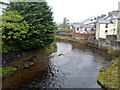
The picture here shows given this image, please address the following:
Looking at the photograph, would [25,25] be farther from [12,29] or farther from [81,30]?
[81,30]

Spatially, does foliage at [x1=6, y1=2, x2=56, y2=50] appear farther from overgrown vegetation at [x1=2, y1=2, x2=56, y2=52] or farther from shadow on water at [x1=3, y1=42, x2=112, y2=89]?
shadow on water at [x1=3, y1=42, x2=112, y2=89]

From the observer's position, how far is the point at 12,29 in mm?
13398

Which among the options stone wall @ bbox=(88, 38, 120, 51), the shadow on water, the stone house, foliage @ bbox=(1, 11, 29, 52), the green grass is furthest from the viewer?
the stone house

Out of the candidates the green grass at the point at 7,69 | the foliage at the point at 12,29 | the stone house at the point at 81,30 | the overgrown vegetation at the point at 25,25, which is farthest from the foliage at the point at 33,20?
the stone house at the point at 81,30

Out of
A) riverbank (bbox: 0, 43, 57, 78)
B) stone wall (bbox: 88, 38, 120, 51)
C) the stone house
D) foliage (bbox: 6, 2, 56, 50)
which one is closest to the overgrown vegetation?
foliage (bbox: 6, 2, 56, 50)

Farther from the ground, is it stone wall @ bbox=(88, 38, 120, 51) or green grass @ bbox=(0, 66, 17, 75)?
stone wall @ bbox=(88, 38, 120, 51)

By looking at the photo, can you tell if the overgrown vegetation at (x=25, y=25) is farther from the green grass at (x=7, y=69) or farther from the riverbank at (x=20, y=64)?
the green grass at (x=7, y=69)

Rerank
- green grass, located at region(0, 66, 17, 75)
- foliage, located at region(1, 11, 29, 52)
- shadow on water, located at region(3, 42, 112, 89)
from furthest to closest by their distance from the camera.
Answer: green grass, located at region(0, 66, 17, 75), foliage, located at region(1, 11, 29, 52), shadow on water, located at region(3, 42, 112, 89)

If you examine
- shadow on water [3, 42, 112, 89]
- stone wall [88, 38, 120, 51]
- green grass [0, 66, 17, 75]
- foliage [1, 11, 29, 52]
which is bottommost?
shadow on water [3, 42, 112, 89]

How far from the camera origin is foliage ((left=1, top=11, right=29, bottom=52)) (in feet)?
41.7

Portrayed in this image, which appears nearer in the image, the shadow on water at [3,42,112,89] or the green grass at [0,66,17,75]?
the shadow on water at [3,42,112,89]

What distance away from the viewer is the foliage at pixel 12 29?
12.7 meters

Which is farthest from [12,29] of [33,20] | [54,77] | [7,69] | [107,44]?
[107,44]

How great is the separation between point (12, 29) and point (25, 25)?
63.1 inches
